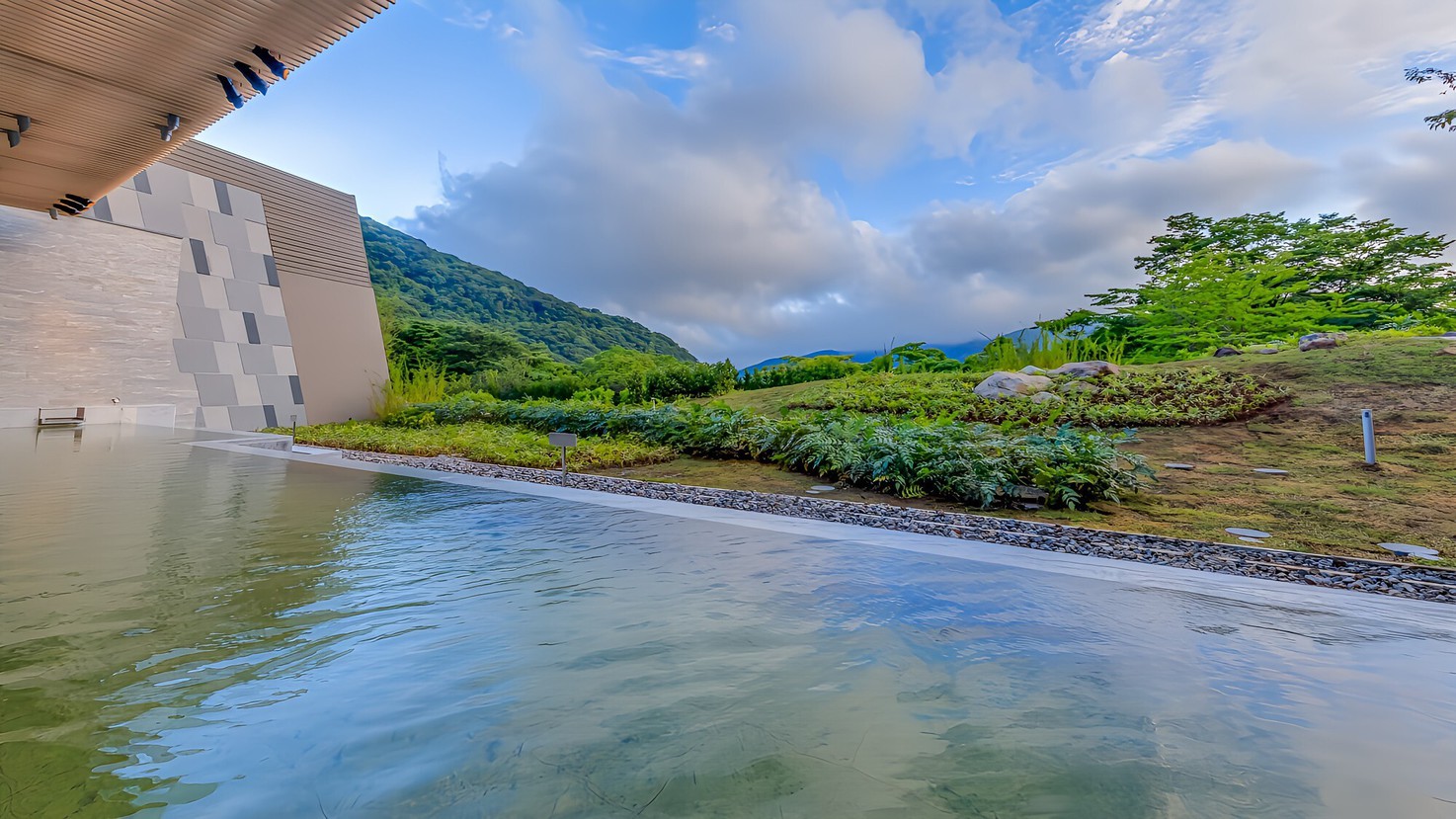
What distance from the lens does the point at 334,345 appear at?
40.3 feet

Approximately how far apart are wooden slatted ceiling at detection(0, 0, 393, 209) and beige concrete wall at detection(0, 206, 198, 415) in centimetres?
338

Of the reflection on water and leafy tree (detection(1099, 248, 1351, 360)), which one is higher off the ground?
leafy tree (detection(1099, 248, 1351, 360))

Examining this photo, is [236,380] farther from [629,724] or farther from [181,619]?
[629,724]

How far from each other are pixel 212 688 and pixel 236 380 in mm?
11996

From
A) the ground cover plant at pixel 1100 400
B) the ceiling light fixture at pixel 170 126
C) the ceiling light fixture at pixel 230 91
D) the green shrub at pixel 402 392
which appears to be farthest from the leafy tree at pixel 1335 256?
the ceiling light fixture at pixel 170 126

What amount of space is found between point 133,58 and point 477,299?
2603cm

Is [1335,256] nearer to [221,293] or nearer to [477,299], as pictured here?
[221,293]

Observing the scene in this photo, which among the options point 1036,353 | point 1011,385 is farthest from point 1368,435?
point 1036,353

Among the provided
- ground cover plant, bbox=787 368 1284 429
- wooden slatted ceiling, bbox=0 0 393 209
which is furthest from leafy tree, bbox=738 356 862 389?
wooden slatted ceiling, bbox=0 0 393 209

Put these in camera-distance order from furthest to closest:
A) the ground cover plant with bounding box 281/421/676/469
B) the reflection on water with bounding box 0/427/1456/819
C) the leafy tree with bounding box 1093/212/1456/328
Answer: the leafy tree with bounding box 1093/212/1456/328 → the ground cover plant with bounding box 281/421/676/469 → the reflection on water with bounding box 0/427/1456/819

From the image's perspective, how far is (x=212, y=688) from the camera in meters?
1.35

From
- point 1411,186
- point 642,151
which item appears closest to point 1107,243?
point 1411,186

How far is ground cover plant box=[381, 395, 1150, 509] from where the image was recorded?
4.11 m

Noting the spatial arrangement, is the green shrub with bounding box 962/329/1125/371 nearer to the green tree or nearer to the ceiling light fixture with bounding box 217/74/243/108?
the green tree
